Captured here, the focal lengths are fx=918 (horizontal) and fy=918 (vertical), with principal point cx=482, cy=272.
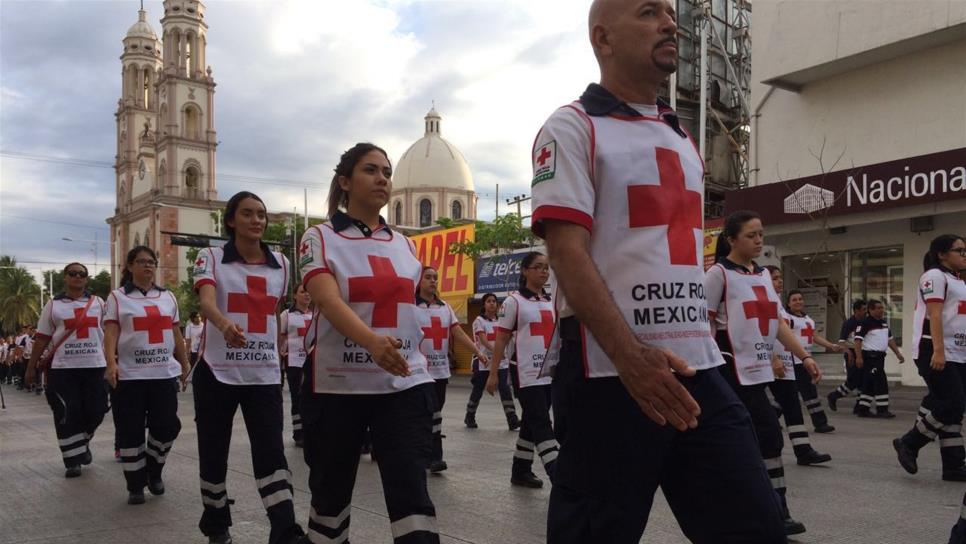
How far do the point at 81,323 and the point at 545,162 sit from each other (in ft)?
24.7

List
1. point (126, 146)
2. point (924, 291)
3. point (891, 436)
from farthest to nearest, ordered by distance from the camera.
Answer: point (126, 146) → point (891, 436) → point (924, 291)

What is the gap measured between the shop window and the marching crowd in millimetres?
12938

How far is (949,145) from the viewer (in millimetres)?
18938

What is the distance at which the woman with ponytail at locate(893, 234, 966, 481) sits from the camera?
726 centimetres

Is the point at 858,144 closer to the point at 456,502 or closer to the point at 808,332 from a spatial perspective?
the point at 808,332

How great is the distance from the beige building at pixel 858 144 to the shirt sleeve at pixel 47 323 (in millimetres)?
15098

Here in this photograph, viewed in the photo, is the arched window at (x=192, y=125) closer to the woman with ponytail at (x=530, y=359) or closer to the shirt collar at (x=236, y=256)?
the woman with ponytail at (x=530, y=359)

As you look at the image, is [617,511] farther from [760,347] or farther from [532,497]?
[532,497]

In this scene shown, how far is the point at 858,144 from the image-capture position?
2095cm

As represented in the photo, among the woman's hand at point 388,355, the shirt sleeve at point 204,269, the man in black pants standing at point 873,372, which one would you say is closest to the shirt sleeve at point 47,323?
the shirt sleeve at point 204,269

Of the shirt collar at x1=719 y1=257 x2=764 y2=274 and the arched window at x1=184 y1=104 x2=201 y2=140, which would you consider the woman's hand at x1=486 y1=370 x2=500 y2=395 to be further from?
the arched window at x1=184 y1=104 x2=201 y2=140

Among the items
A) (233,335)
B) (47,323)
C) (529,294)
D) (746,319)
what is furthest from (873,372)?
(233,335)

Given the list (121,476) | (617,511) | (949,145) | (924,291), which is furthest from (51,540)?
(949,145)

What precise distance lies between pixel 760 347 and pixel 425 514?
3.18 metres
